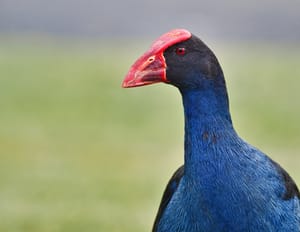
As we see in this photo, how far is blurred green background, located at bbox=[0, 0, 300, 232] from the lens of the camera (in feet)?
30.2

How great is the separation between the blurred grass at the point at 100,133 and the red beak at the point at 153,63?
120 inches

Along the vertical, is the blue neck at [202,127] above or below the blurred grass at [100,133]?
below

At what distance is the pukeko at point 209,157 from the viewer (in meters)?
5.20

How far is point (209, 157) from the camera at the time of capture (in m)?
5.20

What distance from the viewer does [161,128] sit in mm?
12328

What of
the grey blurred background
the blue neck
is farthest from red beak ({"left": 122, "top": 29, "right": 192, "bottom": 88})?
the grey blurred background

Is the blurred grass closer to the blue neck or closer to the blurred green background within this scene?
the blurred green background

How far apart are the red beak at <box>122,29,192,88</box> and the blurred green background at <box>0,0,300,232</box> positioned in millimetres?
3027

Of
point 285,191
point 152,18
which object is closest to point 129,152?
point 285,191

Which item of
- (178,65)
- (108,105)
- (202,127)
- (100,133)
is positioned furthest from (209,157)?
(108,105)

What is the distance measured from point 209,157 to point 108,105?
8564mm

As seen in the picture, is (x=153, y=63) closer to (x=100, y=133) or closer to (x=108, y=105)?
(x=100, y=133)

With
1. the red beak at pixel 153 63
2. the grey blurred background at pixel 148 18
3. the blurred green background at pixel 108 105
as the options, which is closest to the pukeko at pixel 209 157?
the red beak at pixel 153 63

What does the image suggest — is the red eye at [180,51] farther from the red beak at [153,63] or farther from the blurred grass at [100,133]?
the blurred grass at [100,133]
